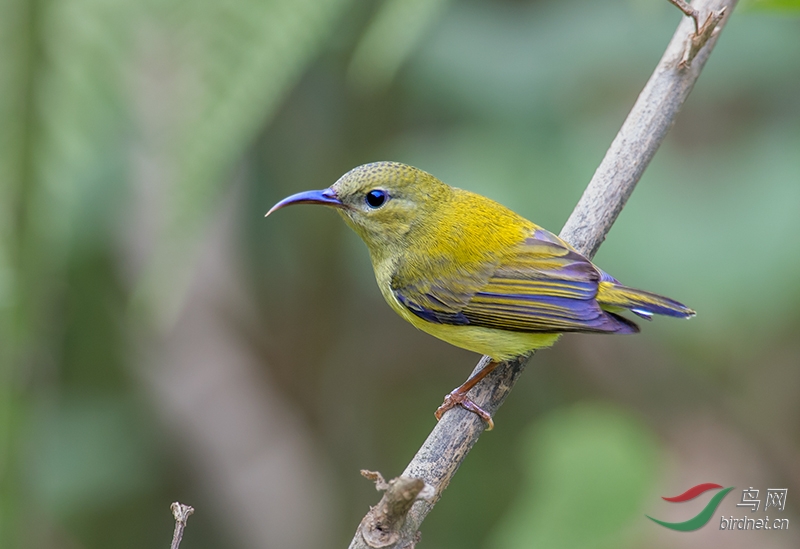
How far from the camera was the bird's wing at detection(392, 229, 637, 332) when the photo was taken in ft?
9.11

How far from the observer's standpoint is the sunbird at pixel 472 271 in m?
2.79

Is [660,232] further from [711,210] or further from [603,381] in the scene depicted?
[603,381]

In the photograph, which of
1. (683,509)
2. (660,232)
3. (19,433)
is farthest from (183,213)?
(683,509)

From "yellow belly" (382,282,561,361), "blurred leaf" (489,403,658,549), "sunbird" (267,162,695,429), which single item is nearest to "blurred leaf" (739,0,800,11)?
"sunbird" (267,162,695,429)

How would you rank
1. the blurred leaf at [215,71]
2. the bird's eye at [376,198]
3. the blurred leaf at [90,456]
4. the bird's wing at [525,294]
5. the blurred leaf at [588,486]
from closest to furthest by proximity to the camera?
1. the blurred leaf at [215,71]
2. the bird's wing at [525,294]
3. the blurred leaf at [588,486]
4. the bird's eye at [376,198]
5. the blurred leaf at [90,456]

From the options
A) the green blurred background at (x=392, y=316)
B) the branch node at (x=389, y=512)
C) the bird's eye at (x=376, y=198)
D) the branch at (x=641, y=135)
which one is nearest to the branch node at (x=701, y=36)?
the branch at (x=641, y=135)

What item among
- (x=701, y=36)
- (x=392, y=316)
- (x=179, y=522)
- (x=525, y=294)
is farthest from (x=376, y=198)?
(x=179, y=522)

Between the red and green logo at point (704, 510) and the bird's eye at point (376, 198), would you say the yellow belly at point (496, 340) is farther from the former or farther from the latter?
the red and green logo at point (704, 510)

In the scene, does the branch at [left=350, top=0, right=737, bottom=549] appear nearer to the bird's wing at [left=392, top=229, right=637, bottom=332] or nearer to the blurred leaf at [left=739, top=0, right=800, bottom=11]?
the bird's wing at [left=392, top=229, right=637, bottom=332]

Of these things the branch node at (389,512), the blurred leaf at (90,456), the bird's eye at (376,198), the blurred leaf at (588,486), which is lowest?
the blurred leaf at (90,456)

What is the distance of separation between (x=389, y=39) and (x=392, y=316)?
243cm

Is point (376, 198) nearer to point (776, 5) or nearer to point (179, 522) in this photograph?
point (179, 522)

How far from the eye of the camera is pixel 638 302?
109 inches

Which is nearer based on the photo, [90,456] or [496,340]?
[496,340]
